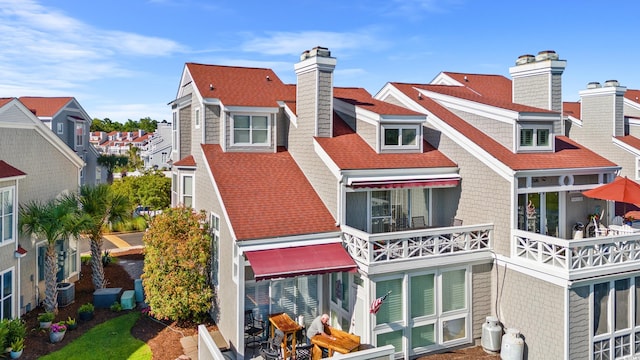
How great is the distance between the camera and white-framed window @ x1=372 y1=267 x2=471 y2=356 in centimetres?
1554

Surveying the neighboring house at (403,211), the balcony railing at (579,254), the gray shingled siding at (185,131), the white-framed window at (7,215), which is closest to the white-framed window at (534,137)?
the neighboring house at (403,211)

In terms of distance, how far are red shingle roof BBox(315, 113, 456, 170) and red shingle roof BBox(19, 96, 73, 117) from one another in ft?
112

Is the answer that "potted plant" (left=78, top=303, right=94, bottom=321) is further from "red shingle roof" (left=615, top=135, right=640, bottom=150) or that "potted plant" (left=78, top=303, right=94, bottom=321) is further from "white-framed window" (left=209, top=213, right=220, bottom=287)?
"red shingle roof" (left=615, top=135, right=640, bottom=150)

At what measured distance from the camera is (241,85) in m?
23.6

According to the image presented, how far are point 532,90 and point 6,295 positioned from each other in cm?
2748

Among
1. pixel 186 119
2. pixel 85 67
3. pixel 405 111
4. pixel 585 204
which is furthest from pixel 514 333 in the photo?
pixel 85 67

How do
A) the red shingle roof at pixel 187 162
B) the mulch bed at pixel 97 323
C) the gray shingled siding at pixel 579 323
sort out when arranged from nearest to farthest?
the gray shingled siding at pixel 579 323
the mulch bed at pixel 97 323
the red shingle roof at pixel 187 162

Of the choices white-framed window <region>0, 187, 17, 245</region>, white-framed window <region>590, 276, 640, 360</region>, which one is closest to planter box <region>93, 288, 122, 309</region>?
white-framed window <region>0, 187, 17, 245</region>

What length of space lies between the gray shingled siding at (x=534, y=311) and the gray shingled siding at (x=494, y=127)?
224 inches

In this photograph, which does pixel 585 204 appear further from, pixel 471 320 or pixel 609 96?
pixel 609 96

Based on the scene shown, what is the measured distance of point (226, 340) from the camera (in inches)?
674

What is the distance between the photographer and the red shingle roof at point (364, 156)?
17609 millimetres

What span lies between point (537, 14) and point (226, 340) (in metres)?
24.0

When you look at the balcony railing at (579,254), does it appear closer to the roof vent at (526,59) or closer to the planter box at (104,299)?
the roof vent at (526,59)
